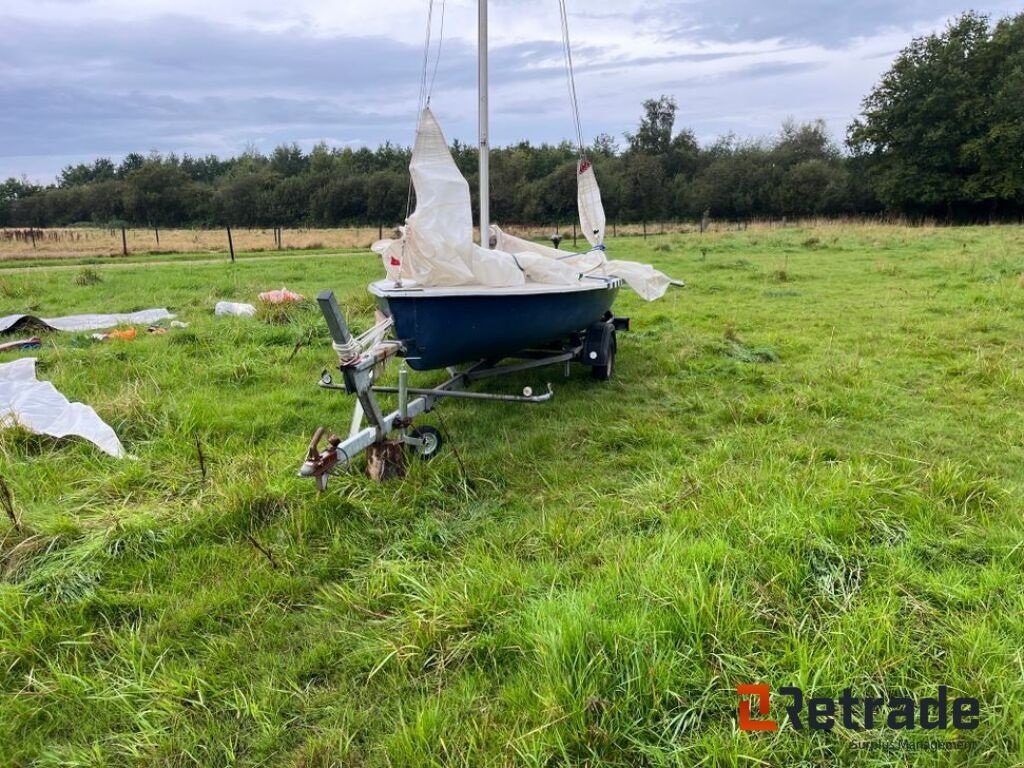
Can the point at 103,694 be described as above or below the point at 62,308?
below

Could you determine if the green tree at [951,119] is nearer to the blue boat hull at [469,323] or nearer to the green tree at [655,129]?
the green tree at [655,129]

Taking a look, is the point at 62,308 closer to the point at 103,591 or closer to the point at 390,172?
the point at 103,591

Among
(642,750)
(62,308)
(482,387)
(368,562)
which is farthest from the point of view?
(62,308)

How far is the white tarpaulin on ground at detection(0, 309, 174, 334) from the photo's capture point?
23.9 ft

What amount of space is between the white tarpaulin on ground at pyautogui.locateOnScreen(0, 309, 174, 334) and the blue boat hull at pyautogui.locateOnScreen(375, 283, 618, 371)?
5.51 meters

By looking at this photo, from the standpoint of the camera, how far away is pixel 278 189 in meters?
50.5

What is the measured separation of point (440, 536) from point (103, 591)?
4.30ft

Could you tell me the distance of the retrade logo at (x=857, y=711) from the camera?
165cm

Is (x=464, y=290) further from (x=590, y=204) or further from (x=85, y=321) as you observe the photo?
(x=85, y=321)

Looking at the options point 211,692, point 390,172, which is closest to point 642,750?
point 211,692

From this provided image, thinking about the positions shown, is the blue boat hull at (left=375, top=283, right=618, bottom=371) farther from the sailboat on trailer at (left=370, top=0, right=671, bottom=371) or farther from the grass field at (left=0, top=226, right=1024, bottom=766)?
the grass field at (left=0, top=226, right=1024, bottom=766)

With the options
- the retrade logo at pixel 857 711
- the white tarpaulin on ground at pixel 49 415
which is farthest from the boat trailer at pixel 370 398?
the retrade logo at pixel 857 711

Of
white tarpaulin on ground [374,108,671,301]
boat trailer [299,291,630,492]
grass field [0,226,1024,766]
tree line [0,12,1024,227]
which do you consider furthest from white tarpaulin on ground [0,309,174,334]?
tree line [0,12,1024,227]

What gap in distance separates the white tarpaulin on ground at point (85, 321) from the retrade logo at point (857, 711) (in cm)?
815
